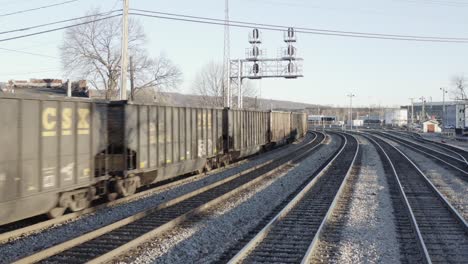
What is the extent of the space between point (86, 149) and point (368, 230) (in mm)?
7211

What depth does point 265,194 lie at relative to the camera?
→ 52.8 feet

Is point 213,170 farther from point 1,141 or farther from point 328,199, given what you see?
point 1,141

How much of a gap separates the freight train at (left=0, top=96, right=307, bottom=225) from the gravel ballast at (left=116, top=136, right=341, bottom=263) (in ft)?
9.79

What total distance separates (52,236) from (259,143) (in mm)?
23820

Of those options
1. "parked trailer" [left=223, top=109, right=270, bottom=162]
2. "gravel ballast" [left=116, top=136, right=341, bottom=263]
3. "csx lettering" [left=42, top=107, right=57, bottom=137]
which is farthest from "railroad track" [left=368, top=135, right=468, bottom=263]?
"parked trailer" [left=223, top=109, right=270, bottom=162]

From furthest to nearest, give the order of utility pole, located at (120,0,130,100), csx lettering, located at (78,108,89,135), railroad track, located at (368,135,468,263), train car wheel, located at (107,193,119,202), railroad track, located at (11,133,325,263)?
utility pole, located at (120,0,130,100), train car wheel, located at (107,193,119,202), csx lettering, located at (78,108,89,135), railroad track, located at (368,135,468,263), railroad track, located at (11,133,325,263)

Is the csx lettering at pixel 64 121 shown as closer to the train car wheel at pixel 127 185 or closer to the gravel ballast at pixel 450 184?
the train car wheel at pixel 127 185

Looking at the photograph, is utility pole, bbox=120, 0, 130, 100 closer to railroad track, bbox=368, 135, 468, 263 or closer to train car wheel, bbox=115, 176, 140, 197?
train car wheel, bbox=115, 176, 140, 197

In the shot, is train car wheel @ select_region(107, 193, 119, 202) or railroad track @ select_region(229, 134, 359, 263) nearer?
railroad track @ select_region(229, 134, 359, 263)

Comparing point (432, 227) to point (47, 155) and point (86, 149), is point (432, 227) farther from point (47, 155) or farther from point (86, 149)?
point (47, 155)

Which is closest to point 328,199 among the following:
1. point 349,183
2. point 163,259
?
point 349,183

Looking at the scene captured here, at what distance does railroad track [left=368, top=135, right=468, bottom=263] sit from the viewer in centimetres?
899

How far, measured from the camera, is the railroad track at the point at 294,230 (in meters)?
8.71

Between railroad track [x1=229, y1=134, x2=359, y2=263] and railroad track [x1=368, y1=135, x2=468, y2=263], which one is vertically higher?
railroad track [x1=229, y1=134, x2=359, y2=263]
